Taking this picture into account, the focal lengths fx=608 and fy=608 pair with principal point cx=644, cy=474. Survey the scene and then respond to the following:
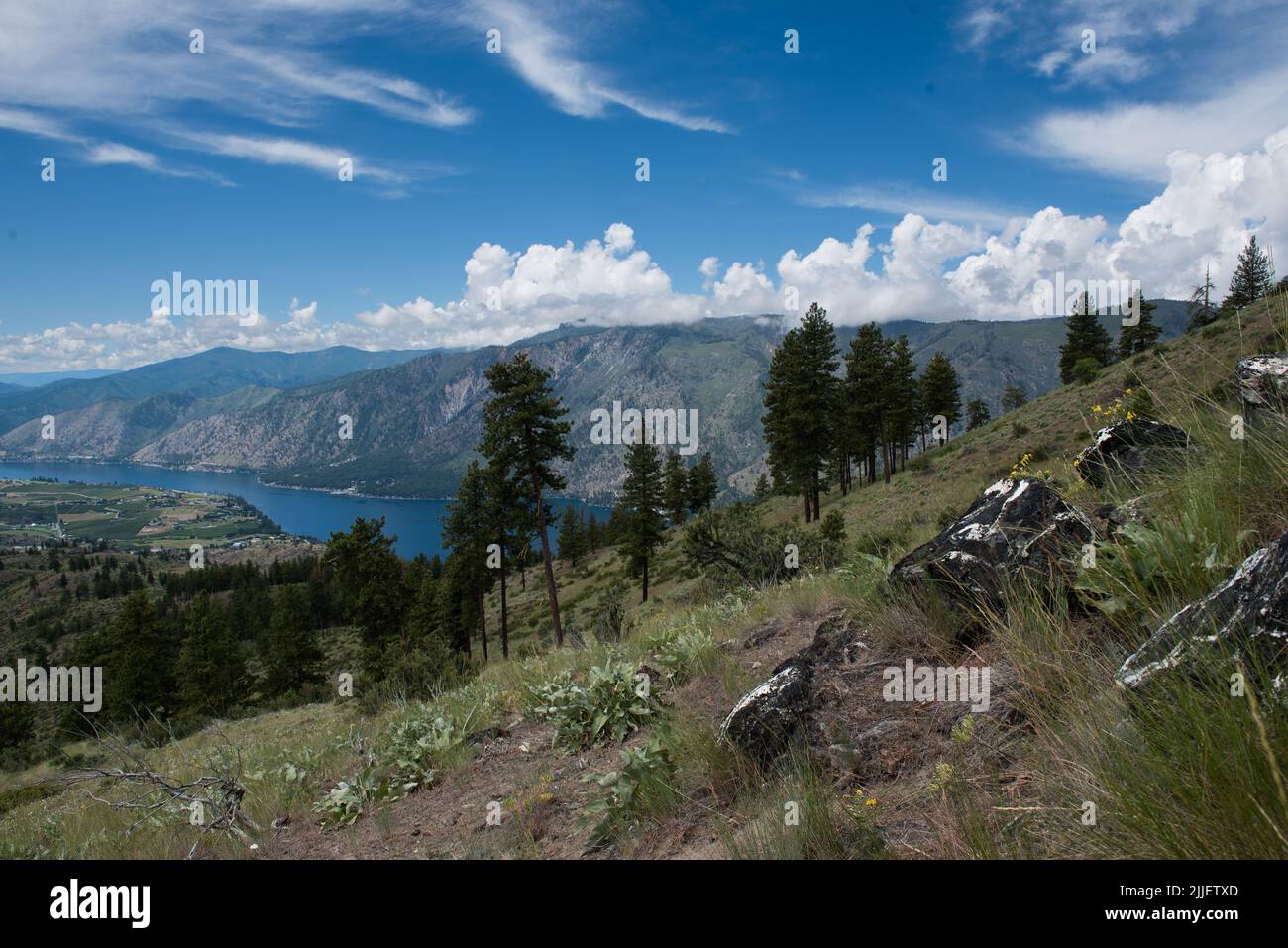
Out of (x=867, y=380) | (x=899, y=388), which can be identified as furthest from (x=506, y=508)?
(x=899, y=388)

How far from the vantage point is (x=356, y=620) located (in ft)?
137

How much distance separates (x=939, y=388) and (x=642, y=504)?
36.1 meters

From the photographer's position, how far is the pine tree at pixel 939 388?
2452 inches

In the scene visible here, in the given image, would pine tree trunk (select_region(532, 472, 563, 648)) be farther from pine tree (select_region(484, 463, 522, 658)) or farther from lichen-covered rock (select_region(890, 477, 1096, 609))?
lichen-covered rock (select_region(890, 477, 1096, 609))

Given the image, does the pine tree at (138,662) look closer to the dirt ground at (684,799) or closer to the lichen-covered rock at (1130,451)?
the dirt ground at (684,799)

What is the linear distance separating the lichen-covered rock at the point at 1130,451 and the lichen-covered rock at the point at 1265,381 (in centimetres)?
51

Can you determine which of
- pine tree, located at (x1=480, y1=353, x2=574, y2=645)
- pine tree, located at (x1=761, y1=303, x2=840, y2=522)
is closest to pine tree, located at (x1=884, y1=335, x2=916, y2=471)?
pine tree, located at (x1=761, y1=303, x2=840, y2=522)

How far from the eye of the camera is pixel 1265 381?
4.25 meters

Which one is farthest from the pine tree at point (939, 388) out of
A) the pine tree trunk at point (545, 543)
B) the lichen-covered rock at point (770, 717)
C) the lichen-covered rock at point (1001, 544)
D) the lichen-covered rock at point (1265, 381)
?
the lichen-covered rock at point (770, 717)

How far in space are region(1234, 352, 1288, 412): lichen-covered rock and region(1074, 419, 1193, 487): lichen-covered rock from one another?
51 cm

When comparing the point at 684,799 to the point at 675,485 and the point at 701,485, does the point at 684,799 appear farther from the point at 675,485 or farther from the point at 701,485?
the point at 701,485

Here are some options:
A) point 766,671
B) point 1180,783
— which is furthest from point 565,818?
point 1180,783

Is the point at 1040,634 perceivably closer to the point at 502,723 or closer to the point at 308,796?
the point at 502,723
